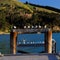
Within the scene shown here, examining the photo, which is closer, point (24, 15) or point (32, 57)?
point (32, 57)

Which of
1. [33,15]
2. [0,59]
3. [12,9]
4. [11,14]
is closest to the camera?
[0,59]

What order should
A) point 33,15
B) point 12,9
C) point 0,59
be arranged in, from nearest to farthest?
point 0,59 → point 33,15 → point 12,9

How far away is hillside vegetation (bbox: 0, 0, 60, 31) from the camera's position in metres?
30.1

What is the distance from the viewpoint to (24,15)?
3431 centimetres

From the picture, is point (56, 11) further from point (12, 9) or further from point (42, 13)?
point (12, 9)

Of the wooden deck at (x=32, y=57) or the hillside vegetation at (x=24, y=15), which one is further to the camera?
the hillside vegetation at (x=24, y=15)

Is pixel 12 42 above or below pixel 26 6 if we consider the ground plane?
below

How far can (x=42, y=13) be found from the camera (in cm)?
3272

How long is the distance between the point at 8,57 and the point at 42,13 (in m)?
28.4

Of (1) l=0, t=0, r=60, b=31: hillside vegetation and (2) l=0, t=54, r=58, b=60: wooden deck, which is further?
(1) l=0, t=0, r=60, b=31: hillside vegetation

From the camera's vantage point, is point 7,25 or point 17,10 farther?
point 17,10

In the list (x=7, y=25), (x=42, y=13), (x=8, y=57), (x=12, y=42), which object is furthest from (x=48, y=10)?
(x=8, y=57)

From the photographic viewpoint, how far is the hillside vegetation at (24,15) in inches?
1184

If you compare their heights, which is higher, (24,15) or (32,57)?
(24,15)
